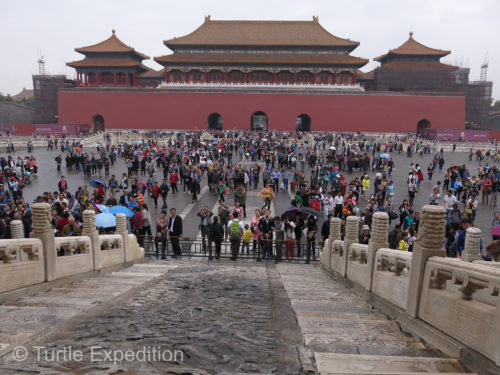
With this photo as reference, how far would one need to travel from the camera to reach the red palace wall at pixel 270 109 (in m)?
37.9

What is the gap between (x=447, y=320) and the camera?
297cm

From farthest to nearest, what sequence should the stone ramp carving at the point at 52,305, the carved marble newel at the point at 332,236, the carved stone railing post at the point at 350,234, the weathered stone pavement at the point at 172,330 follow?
the carved marble newel at the point at 332,236
the carved stone railing post at the point at 350,234
the stone ramp carving at the point at 52,305
the weathered stone pavement at the point at 172,330

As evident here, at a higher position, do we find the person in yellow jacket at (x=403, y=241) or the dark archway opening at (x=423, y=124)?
the dark archway opening at (x=423, y=124)

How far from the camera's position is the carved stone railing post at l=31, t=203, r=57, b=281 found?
4535 mm

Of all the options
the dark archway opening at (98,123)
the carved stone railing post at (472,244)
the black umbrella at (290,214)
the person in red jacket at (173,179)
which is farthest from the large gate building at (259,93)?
the carved stone railing post at (472,244)

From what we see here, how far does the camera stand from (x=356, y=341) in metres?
2.94

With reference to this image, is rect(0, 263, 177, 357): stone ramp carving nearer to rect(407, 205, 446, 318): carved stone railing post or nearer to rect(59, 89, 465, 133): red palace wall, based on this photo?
rect(407, 205, 446, 318): carved stone railing post

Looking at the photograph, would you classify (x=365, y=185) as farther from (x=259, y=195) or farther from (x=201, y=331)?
(x=201, y=331)

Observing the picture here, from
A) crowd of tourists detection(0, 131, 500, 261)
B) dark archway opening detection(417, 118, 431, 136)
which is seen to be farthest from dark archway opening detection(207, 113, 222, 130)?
dark archway opening detection(417, 118, 431, 136)

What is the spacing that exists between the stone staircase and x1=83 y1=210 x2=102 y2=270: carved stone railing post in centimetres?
294

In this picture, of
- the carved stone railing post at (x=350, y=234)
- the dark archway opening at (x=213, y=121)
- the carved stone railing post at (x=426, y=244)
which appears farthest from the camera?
the dark archway opening at (x=213, y=121)

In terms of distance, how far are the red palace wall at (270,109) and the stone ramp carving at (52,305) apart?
3416 centimetres

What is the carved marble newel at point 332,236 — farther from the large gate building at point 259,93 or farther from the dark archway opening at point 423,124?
the dark archway opening at point 423,124

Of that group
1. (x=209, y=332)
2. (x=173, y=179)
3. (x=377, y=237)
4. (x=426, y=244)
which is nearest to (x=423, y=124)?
(x=173, y=179)
